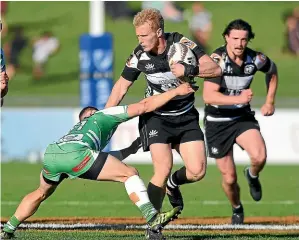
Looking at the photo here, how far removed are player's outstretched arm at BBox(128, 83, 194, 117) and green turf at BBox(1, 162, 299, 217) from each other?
390 centimetres

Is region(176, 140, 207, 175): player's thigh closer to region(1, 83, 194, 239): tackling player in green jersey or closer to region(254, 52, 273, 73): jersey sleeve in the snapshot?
region(1, 83, 194, 239): tackling player in green jersey

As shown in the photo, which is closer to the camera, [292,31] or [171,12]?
[292,31]

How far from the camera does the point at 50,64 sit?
3741cm

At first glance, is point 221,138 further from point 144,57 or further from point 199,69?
point 199,69

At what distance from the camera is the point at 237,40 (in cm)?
1102

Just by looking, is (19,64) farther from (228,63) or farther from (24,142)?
(228,63)

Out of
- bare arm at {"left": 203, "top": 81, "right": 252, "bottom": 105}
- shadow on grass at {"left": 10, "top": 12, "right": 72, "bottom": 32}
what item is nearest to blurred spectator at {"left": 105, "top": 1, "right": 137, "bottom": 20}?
shadow on grass at {"left": 10, "top": 12, "right": 72, "bottom": 32}

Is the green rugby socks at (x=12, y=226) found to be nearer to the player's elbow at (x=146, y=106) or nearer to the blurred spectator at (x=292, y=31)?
the player's elbow at (x=146, y=106)

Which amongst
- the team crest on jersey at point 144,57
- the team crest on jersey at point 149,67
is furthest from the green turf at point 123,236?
the team crest on jersey at point 144,57

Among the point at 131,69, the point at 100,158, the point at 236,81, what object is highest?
the point at 131,69

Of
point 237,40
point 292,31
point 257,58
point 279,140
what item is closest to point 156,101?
point 237,40

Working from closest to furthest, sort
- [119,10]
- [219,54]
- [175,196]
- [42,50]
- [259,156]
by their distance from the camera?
[175,196] < [219,54] < [259,156] < [42,50] < [119,10]

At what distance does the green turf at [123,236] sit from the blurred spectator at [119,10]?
30.7m

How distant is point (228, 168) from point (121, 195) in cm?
421
